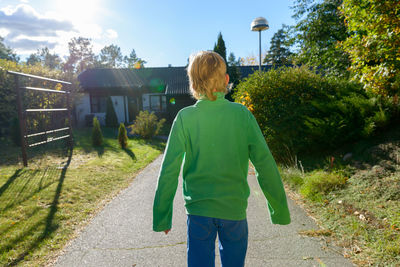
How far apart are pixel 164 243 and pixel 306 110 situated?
5361 millimetres

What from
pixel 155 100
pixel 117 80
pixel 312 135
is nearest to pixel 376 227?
pixel 312 135

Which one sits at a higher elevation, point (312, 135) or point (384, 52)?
point (384, 52)

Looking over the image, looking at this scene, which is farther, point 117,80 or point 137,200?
point 117,80

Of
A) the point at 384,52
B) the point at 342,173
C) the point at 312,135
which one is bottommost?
the point at 342,173

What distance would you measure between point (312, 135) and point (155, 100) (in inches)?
786

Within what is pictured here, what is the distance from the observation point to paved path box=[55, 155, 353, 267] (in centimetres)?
290

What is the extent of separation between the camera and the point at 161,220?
172cm

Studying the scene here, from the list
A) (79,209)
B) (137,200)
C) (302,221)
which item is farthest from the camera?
(137,200)

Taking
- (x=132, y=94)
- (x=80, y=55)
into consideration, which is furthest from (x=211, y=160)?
(x=80, y=55)

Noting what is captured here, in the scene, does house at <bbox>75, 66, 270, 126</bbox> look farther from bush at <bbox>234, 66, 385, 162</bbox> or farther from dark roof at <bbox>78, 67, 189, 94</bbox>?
bush at <bbox>234, 66, 385, 162</bbox>

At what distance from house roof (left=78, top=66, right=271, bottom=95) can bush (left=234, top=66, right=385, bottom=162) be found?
15.6 m

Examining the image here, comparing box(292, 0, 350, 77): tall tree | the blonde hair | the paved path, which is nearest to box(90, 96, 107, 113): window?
box(292, 0, 350, 77): tall tree

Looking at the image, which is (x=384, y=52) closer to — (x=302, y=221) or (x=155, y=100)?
(x=302, y=221)

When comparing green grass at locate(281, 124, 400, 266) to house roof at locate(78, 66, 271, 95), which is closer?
green grass at locate(281, 124, 400, 266)
